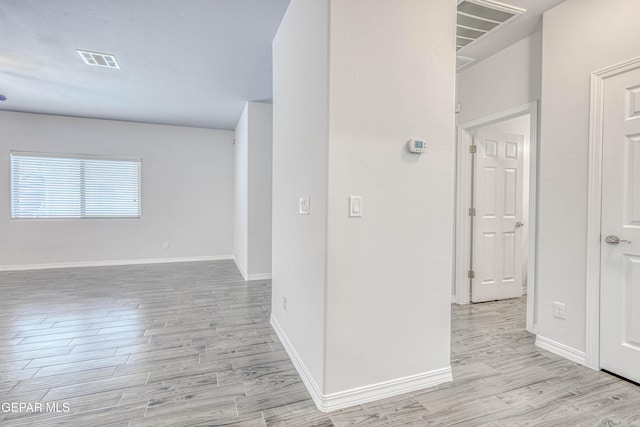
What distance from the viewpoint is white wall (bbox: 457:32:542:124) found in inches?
114

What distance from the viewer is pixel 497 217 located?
149 inches

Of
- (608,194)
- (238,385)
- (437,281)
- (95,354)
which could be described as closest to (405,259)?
(437,281)

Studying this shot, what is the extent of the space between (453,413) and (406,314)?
0.59m

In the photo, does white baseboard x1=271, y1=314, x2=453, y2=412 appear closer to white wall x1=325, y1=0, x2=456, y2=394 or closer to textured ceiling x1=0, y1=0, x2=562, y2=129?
white wall x1=325, y1=0, x2=456, y2=394

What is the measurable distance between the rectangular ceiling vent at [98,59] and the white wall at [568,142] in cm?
424

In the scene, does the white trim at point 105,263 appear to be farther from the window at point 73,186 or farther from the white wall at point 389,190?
the white wall at point 389,190

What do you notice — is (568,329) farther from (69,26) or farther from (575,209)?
(69,26)

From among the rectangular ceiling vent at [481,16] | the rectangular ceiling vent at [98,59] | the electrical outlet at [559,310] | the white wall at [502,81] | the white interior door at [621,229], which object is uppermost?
the rectangular ceiling vent at [481,16]

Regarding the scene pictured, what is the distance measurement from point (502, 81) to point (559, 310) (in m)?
2.24

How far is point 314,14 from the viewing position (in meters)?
1.92

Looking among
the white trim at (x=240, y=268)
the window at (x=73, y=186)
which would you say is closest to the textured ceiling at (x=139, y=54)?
the window at (x=73, y=186)

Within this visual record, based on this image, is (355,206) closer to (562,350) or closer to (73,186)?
(562,350)

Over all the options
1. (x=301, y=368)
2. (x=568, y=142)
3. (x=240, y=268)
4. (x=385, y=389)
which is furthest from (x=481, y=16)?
(x=240, y=268)

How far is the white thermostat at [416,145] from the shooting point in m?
1.95
